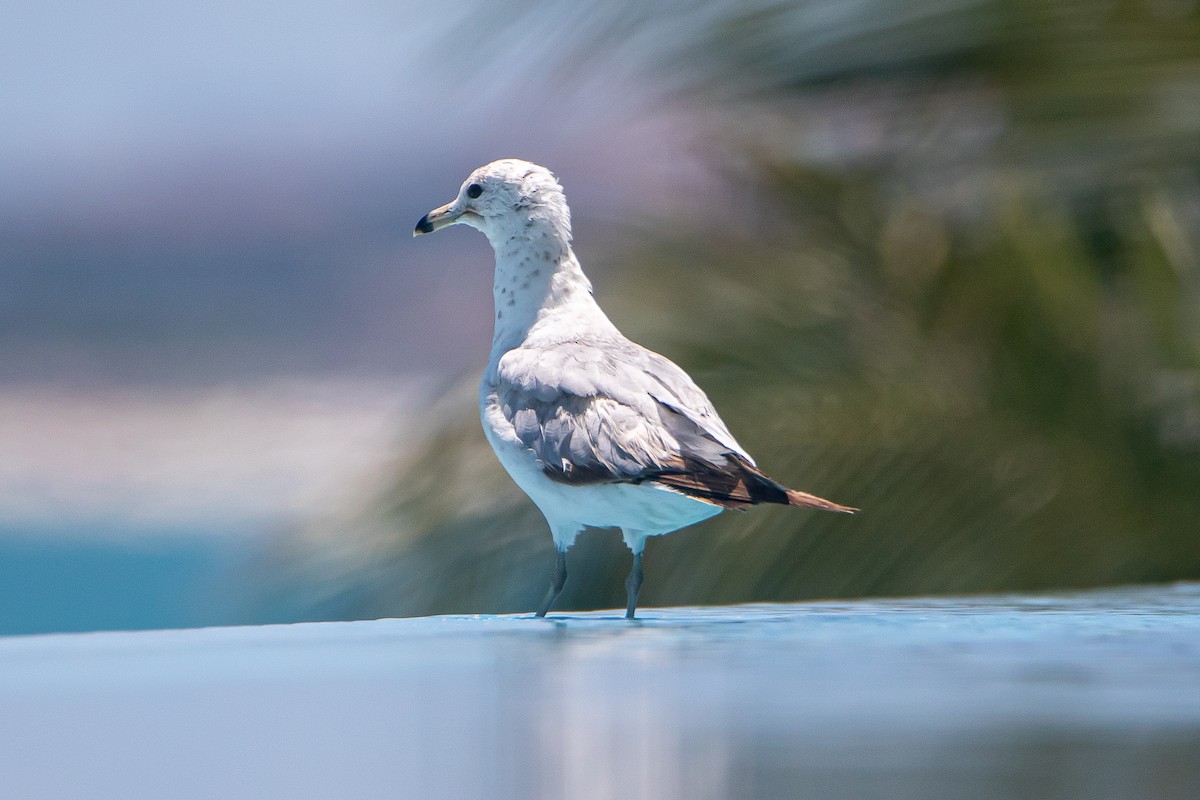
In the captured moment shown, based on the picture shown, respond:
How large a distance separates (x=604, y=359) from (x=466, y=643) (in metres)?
0.72

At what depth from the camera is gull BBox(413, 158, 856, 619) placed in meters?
2.14

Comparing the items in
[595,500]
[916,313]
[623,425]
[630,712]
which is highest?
[916,313]

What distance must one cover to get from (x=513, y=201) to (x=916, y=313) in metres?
1.32

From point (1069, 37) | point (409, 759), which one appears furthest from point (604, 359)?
point (1069, 37)

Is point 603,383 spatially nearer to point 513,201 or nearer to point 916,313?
point 513,201

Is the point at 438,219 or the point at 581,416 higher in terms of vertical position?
the point at 438,219

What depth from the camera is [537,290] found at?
101 inches

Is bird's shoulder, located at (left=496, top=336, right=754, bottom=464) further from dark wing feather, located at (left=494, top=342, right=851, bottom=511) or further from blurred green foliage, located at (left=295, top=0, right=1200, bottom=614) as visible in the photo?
blurred green foliage, located at (left=295, top=0, right=1200, bottom=614)

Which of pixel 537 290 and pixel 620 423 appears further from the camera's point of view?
pixel 537 290

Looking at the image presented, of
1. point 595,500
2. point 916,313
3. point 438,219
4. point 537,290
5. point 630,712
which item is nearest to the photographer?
point 630,712

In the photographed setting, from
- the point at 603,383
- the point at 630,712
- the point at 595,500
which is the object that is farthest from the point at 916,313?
the point at 630,712

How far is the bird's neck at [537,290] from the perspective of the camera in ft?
8.32

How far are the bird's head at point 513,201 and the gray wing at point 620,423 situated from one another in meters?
0.30

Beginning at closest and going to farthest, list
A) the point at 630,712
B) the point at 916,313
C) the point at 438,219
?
the point at 630,712 < the point at 438,219 < the point at 916,313
